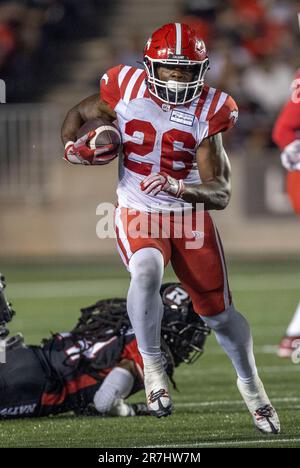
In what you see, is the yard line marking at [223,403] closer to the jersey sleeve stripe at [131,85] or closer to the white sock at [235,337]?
the white sock at [235,337]

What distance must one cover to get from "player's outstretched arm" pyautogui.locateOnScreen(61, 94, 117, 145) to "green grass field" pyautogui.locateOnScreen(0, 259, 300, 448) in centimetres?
128

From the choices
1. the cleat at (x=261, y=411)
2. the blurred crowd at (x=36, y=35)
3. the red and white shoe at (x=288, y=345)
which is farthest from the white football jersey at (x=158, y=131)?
the blurred crowd at (x=36, y=35)

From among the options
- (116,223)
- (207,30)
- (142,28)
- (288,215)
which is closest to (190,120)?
(116,223)

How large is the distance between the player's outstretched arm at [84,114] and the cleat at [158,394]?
3.51 feet

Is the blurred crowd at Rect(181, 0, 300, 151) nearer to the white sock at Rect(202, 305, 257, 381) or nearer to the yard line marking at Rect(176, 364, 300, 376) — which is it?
the yard line marking at Rect(176, 364, 300, 376)

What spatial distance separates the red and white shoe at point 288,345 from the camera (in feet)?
25.3

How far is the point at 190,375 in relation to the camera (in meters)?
7.34

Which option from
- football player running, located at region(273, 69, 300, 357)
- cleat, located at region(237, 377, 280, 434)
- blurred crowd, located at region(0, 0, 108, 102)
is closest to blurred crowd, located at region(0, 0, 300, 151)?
blurred crowd, located at region(0, 0, 108, 102)

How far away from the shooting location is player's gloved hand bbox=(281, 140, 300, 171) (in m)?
7.59

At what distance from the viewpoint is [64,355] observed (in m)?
5.77

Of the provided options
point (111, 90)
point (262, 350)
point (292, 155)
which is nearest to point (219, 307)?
point (111, 90)

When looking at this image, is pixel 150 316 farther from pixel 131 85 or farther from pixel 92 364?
pixel 131 85

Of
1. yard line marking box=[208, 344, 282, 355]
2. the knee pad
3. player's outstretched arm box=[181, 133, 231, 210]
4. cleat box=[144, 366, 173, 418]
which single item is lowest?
yard line marking box=[208, 344, 282, 355]

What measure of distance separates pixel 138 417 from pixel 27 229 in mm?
9313
